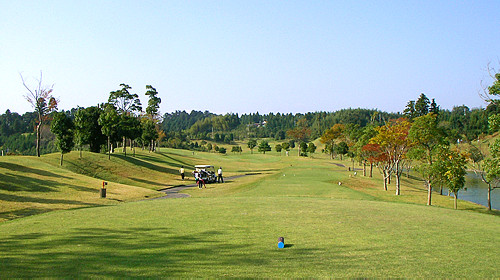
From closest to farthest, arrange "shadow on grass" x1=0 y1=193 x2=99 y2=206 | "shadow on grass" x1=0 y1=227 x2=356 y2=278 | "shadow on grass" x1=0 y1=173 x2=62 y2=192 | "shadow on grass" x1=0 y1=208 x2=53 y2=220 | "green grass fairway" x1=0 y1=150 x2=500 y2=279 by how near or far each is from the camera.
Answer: "shadow on grass" x1=0 y1=227 x2=356 y2=278 < "green grass fairway" x1=0 y1=150 x2=500 y2=279 < "shadow on grass" x1=0 y1=208 x2=53 y2=220 < "shadow on grass" x1=0 y1=193 x2=99 y2=206 < "shadow on grass" x1=0 y1=173 x2=62 y2=192

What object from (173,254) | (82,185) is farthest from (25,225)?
(82,185)

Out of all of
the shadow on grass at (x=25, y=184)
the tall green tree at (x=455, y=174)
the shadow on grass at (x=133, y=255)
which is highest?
the tall green tree at (x=455, y=174)

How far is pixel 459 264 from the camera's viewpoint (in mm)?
10062

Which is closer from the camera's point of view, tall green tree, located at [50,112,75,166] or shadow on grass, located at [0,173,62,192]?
shadow on grass, located at [0,173,62,192]

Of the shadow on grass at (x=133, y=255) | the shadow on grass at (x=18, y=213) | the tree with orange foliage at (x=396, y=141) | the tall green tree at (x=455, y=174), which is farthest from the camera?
the tree with orange foliage at (x=396, y=141)

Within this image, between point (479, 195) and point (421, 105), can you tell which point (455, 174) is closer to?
point (479, 195)

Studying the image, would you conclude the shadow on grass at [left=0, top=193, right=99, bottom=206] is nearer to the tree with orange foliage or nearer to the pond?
the tree with orange foliage

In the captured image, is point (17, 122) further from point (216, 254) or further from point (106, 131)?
point (216, 254)

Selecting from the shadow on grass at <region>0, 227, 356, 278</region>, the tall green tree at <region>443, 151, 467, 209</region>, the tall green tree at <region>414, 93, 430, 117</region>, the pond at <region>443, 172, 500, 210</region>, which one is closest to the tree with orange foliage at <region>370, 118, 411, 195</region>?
the pond at <region>443, 172, 500, 210</region>

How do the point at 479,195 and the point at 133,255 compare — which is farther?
the point at 479,195

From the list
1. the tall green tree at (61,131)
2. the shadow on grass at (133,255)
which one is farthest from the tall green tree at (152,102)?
the shadow on grass at (133,255)

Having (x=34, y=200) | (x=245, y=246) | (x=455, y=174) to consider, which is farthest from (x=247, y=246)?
(x=455, y=174)

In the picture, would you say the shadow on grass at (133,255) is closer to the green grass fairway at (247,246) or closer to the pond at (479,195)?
the green grass fairway at (247,246)

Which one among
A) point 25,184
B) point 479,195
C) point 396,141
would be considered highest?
point 396,141
